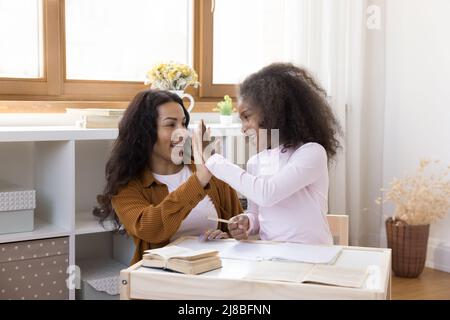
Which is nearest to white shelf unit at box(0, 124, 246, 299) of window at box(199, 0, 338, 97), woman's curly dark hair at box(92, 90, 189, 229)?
woman's curly dark hair at box(92, 90, 189, 229)

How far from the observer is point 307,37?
3.79 meters

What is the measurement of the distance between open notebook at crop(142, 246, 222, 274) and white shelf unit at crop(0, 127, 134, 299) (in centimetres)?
108

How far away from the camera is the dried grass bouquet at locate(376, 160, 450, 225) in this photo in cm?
371

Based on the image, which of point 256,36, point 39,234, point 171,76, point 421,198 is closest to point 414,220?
point 421,198

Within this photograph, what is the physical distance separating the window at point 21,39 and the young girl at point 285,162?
141 centimetres

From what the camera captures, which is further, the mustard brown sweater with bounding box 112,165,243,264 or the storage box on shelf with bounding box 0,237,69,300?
the storage box on shelf with bounding box 0,237,69,300

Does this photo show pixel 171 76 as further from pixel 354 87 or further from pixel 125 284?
pixel 125 284

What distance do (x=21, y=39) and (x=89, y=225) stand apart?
1021 mm

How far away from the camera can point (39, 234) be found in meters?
2.57

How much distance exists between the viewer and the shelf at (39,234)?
8.21 ft

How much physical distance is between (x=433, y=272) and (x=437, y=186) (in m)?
0.51

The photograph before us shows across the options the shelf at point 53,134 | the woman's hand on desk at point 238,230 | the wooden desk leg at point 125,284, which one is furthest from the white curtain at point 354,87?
the wooden desk leg at point 125,284

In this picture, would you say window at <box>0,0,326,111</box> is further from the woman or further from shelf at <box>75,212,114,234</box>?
the woman
